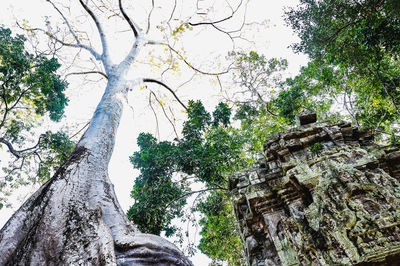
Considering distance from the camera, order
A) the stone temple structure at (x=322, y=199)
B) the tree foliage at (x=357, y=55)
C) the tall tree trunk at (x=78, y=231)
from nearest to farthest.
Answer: the tall tree trunk at (x=78, y=231) → the stone temple structure at (x=322, y=199) → the tree foliage at (x=357, y=55)

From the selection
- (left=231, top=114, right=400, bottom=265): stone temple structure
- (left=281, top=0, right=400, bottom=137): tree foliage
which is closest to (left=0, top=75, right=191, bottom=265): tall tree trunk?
(left=231, top=114, right=400, bottom=265): stone temple structure

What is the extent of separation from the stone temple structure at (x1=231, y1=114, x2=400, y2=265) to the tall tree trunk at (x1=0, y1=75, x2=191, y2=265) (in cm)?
114

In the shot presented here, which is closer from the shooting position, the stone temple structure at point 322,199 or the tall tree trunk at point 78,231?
the tall tree trunk at point 78,231

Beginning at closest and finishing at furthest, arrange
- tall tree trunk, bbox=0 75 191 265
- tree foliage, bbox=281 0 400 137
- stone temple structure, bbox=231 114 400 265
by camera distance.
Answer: tall tree trunk, bbox=0 75 191 265 → stone temple structure, bbox=231 114 400 265 → tree foliage, bbox=281 0 400 137

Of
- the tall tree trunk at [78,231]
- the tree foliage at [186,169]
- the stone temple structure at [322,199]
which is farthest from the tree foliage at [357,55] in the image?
the tall tree trunk at [78,231]

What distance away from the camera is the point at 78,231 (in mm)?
1475

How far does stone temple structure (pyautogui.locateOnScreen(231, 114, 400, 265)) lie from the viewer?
1.67 metres

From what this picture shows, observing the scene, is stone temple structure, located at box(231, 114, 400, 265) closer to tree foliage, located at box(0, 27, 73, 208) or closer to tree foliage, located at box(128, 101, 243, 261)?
tree foliage, located at box(128, 101, 243, 261)

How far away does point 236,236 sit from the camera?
6.34 m

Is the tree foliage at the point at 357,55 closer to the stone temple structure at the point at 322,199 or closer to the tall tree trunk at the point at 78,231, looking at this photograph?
the stone temple structure at the point at 322,199

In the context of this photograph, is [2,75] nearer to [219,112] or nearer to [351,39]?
[219,112]

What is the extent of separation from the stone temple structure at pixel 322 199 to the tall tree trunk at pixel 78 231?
3.73ft

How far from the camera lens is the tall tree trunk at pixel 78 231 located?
134 cm

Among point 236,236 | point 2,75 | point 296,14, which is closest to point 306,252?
point 236,236
